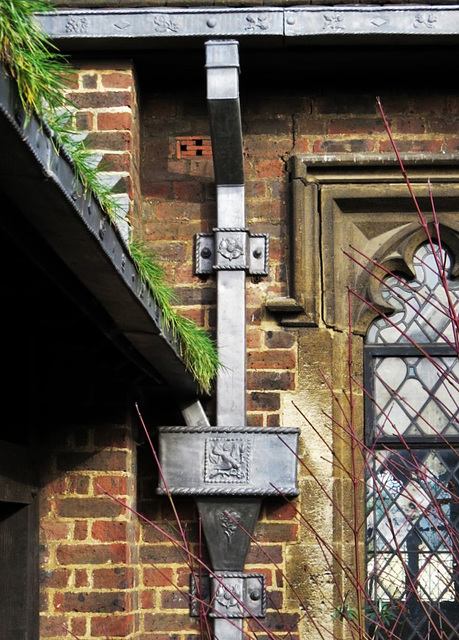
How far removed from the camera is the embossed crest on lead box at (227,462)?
16.7ft

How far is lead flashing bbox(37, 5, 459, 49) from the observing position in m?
5.05

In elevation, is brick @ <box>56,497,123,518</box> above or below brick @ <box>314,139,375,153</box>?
below

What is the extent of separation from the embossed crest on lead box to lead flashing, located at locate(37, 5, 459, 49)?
1.83 meters

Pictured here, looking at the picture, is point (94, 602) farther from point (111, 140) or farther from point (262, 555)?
point (111, 140)

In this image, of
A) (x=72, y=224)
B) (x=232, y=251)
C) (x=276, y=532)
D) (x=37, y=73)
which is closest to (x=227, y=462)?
(x=276, y=532)

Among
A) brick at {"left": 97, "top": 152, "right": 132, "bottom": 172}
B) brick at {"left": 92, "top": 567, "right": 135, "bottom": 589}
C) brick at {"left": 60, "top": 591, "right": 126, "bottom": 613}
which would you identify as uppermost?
brick at {"left": 97, "top": 152, "right": 132, "bottom": 172}

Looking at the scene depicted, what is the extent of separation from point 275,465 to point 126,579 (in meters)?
0.83

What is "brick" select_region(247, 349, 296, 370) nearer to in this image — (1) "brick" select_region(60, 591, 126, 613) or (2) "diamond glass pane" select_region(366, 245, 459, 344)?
(2) "diamond glass pane" select_region(366, 245, 459, 344)

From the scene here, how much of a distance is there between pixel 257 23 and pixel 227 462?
6.45 feet

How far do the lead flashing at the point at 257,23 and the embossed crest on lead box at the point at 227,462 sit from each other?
1.83m

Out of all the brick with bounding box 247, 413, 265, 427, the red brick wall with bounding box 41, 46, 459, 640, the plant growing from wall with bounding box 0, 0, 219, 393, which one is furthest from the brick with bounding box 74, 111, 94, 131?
the plant growing from wall with bounding box 0, 0, 219, 393

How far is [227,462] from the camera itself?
511 centimetres

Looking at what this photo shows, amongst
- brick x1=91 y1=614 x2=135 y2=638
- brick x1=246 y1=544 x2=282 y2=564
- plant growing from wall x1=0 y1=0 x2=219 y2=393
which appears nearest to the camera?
plant growing from wall x1=0 y1=0 x2=219 y2=393

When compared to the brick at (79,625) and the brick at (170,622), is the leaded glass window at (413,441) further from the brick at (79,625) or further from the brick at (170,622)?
the brick at (79,625)
